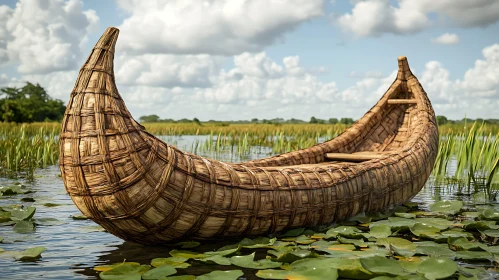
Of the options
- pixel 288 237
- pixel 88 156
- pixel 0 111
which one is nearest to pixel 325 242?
pixel 288 237

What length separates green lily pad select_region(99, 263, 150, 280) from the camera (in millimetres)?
2770

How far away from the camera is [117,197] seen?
10.2 feet

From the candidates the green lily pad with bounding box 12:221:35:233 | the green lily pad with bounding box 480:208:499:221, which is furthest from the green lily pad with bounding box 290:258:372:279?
the green lily pad with bounding box 12:221:35:233

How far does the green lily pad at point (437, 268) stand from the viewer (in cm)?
272

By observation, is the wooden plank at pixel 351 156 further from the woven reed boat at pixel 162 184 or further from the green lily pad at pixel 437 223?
the green lily pad at pixel 437 223

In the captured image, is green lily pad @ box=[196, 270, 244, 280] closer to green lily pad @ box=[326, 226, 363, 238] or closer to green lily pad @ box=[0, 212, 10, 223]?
green lily pad @ box=[326, 226, 363, 238]

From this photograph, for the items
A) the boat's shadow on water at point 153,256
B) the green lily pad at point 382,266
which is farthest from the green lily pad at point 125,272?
the green lily pad at point 382,266

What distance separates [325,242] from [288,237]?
38cm

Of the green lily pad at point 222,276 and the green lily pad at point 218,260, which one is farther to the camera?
the green lily pad at point 218,260

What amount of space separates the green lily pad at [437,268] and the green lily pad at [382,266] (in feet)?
0.39

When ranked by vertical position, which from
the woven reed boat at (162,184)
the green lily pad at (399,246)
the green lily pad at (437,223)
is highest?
the woven reed boat at (162,184)

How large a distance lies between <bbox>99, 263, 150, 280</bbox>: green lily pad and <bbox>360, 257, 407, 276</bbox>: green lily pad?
4.01 feet

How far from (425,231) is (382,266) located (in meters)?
1.31

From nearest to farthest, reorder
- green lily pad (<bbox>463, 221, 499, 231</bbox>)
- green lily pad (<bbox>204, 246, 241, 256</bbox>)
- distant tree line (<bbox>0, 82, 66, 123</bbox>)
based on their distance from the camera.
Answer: green lily pad (<bbox>204, 246, 241, 256</bbox>), green lily pad (<bbox>463, 221, 499, 231</bbox>), distant tree line (<bbox>0, 82, 66, 123</bbox>)
